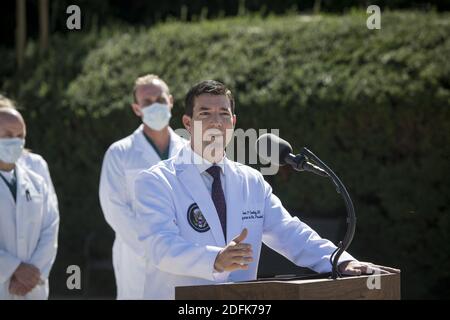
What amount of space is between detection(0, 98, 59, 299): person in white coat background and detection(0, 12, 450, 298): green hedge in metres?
3.13

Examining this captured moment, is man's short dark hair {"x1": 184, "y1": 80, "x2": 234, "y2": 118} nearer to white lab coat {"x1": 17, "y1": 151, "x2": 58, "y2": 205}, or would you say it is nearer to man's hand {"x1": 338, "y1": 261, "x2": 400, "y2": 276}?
man's hand {"x1": 338, "y1": 261, "x2": 400, "y2": 276}

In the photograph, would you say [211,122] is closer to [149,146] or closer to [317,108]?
[149,146]

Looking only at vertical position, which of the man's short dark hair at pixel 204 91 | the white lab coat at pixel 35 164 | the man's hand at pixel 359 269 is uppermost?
the man's short dark hair at pixel 204 91

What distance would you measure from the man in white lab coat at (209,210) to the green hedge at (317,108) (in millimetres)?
4280

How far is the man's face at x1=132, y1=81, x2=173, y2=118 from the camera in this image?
7.08 metres

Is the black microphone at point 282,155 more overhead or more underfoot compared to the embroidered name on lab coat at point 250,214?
more overhead

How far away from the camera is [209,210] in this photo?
4.55 metres

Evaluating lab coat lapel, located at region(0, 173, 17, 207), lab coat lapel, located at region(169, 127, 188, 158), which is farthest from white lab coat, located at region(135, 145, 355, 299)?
lab coat lapel, located at region(169, 127, 188, 158)

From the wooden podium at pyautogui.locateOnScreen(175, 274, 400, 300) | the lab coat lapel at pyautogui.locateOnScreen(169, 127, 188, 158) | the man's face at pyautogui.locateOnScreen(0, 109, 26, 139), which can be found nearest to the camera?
the wooden podium at pyautogui.locateOnScreen(175, 274, 400, 300)

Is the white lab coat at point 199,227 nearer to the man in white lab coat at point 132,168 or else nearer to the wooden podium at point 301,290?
the wooden podium at point 301,290

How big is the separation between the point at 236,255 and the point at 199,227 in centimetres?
67

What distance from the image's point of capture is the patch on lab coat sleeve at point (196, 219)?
4.50 metres

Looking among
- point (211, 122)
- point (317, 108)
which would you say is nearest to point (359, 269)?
point (211, 122)

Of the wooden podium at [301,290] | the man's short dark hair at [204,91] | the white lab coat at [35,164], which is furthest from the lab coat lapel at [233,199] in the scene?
the white lab coat at [35,164]
